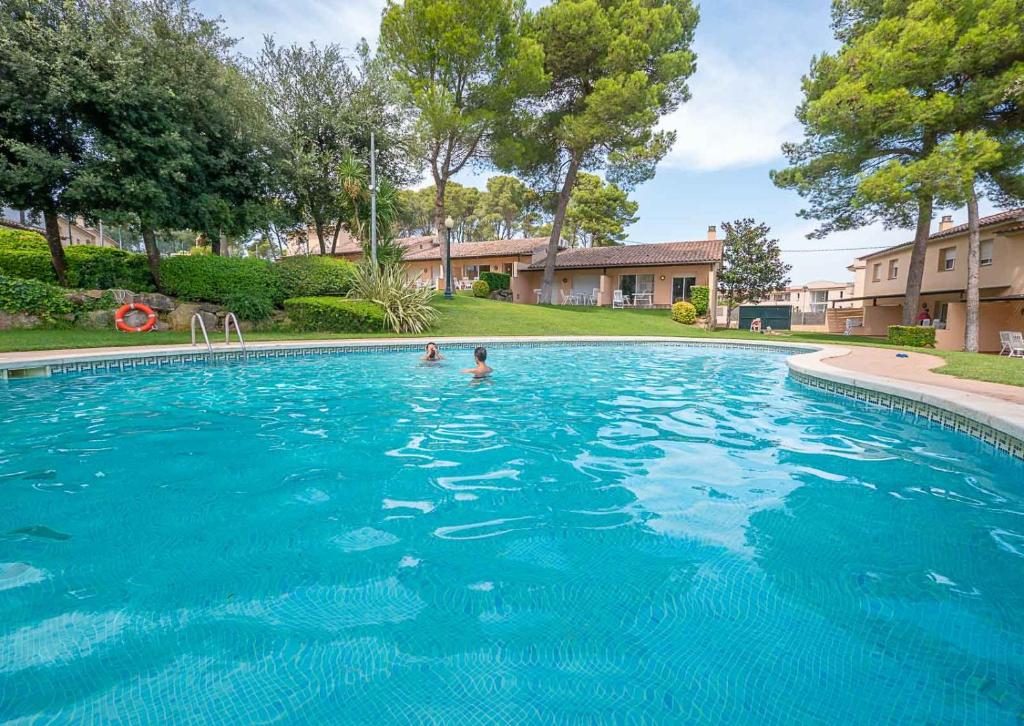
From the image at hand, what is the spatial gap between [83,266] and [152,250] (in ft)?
6.69

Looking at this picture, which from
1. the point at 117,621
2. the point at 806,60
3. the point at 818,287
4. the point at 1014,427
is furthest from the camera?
the point at 818,287

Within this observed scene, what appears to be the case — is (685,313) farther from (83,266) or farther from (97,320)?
(83,266)

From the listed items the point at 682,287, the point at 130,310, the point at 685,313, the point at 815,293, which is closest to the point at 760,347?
the point at 685,313

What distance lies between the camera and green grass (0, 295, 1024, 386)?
916 cm

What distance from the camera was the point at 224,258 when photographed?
15.1 meters

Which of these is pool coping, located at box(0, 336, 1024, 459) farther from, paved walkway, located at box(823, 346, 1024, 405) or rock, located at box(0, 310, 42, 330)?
rock, located at box(0, 310, 42, 330)

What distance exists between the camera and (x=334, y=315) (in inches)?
587

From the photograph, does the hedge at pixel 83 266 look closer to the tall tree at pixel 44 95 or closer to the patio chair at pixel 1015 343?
the tall tree at pixel 44 95

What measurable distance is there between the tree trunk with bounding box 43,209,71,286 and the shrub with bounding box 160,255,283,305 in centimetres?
227

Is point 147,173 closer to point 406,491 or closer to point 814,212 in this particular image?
point 406,491

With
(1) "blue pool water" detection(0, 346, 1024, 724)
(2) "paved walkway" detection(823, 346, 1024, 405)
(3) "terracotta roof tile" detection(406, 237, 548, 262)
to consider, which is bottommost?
Answer: (1) "blue pool water" detection(0, 346, 1024, 724)

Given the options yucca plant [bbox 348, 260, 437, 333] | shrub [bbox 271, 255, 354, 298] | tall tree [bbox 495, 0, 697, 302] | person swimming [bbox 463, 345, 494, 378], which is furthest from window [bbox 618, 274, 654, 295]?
person swimming [bbox 463, 345, 494, 378]

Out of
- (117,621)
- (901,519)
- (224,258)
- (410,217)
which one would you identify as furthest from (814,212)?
(117,621)

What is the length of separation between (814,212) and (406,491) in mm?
22554
